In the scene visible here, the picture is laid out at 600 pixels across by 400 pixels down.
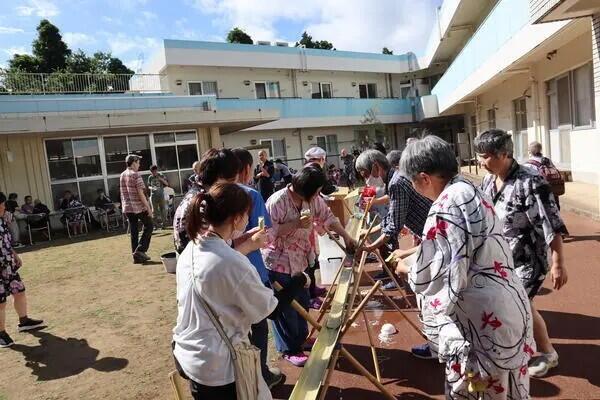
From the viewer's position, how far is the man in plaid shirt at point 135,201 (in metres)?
8.02

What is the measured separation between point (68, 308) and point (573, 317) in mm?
5855

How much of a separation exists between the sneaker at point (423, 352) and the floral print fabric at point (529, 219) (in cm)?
106

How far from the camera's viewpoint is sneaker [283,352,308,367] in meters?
3.77

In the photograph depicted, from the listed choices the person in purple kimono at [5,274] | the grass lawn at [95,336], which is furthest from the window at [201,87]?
the person in purple kimono at [5,274]

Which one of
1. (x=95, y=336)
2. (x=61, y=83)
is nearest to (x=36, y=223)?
(x=61, y=83)

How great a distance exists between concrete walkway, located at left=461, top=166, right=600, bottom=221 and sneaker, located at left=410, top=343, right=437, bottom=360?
5.51 m

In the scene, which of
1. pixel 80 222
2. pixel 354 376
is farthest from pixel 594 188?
pixel 80 222

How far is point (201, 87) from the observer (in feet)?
71.9

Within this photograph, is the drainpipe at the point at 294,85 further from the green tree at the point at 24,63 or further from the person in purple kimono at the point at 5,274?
the person in purple kimono at the point at 5,274

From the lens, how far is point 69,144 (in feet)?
47.3

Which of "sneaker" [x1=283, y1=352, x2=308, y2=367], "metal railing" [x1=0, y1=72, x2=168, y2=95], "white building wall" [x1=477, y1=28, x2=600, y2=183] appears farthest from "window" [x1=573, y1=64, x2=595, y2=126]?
"metal railing" [x1=0, y1=72, x2=168, y2=95]

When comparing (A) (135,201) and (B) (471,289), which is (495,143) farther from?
(A) (135,201)

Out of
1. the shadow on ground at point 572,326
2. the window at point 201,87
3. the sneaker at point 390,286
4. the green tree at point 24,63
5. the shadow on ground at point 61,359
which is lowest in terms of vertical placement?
the shadow on ground at point 61,359

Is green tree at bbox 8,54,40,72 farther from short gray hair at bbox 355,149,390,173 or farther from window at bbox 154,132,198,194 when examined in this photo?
short gray hair at bbox 355,149,390,173
